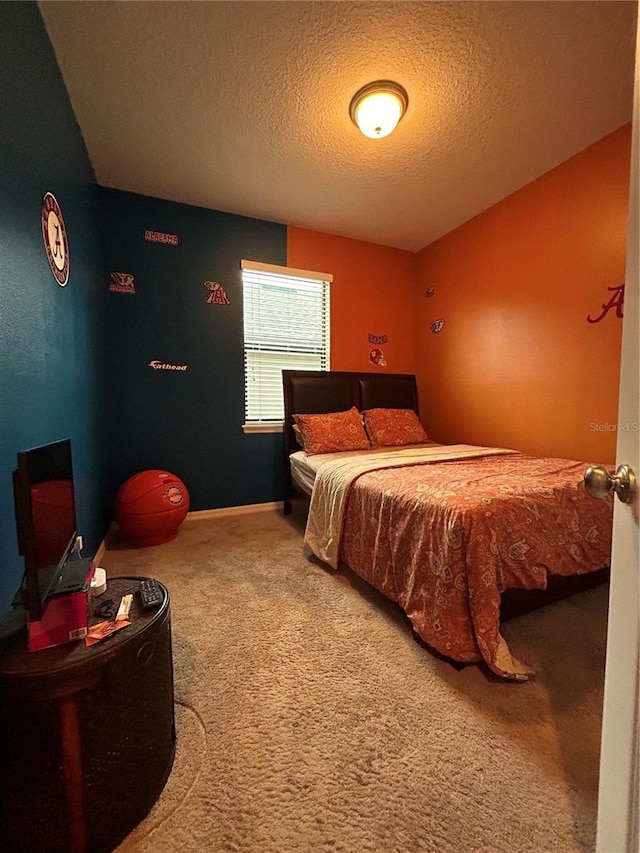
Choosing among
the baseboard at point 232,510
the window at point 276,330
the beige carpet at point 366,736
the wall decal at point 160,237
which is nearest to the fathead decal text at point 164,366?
the window at point 276,330

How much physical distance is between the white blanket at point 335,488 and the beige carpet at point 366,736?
0.38m

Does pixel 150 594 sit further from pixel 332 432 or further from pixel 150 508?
pixel 332 432

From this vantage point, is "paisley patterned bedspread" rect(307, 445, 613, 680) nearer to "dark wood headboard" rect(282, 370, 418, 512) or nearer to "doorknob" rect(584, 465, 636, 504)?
"doorknob" rect(584, 465, 636, 504)

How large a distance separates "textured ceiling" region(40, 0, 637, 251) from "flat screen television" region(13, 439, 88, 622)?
201 centimetres

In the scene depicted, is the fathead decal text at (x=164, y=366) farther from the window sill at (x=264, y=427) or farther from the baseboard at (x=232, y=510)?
the baseboard at (x=232, y=510)

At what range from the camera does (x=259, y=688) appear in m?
1.25

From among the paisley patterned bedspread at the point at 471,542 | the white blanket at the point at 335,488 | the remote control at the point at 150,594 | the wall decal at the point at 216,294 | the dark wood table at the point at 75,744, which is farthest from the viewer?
the wall decal at the point at 216,294

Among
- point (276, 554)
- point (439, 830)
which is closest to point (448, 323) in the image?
point (276, 554)

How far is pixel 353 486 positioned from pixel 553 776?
1.29 m

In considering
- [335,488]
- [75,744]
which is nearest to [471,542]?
[335,488]

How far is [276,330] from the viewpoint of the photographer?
3311mm

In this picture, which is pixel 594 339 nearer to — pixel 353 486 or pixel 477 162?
pixel 477 162

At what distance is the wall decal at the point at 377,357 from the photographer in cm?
372

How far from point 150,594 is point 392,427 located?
8.36 ft
